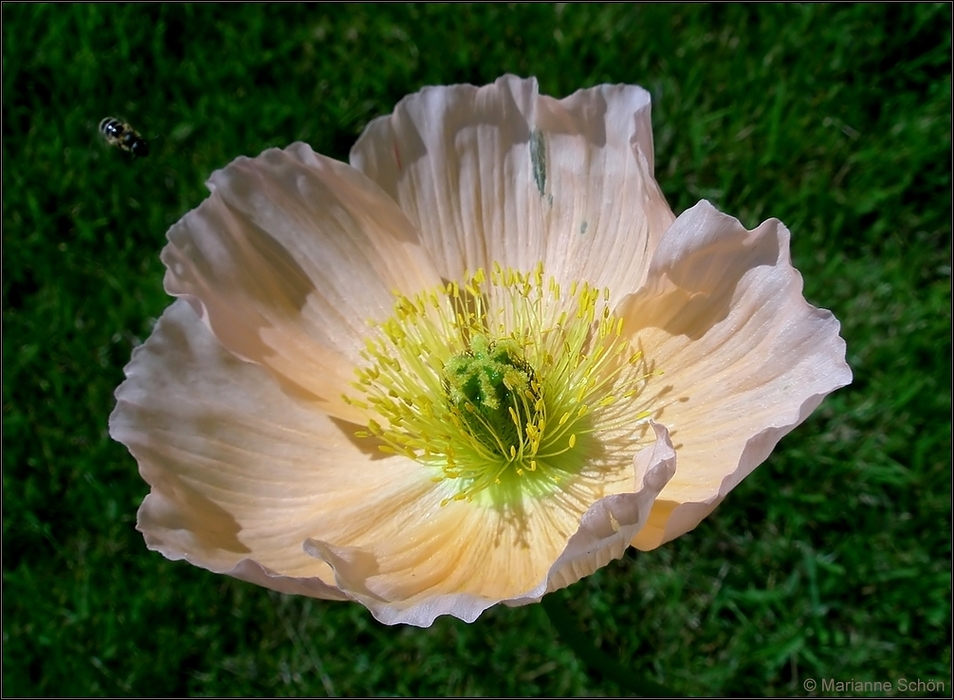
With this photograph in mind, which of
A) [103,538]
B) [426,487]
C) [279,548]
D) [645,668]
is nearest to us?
[279,548]

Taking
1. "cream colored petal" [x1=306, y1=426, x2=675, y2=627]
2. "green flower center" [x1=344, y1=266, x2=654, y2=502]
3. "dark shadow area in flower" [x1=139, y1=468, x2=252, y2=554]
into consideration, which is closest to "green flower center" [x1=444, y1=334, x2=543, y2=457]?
"green flower center" [x1=344, y1=266, x2=654, y2=502]

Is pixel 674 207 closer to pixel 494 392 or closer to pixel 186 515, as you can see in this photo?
pixel 494 392

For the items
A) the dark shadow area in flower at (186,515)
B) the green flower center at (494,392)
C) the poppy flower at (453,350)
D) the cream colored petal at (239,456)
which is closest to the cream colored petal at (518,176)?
the poppy flower at (453,350)

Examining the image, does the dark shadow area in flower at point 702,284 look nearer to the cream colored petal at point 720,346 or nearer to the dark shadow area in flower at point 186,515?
the cream colored petal at point 720,346

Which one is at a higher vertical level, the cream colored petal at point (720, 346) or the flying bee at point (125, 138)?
the flying bee at point (125, 138)

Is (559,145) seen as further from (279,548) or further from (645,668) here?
(645,668)

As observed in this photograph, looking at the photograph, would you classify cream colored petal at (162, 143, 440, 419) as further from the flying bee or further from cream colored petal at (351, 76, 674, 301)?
the flying bee

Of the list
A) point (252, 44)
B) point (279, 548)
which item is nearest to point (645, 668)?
point (279, 548)
